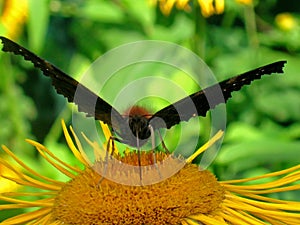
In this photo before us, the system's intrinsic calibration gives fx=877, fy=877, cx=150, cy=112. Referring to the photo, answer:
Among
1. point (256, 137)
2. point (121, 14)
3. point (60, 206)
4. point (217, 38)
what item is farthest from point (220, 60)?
point (60, 206)

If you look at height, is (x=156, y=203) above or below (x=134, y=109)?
below

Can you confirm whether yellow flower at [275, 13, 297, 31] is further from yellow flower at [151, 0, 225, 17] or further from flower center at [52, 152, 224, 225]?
flower center at [52, 152, 224, 225]

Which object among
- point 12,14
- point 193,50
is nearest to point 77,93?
point 193,50

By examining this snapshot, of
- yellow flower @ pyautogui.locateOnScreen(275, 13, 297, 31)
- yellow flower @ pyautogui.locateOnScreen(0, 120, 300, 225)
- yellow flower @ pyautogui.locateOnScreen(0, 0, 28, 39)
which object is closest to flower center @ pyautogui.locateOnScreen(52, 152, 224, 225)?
yellow flower @ pyautogui.locateOnScreen(0, 120, 300, 225)

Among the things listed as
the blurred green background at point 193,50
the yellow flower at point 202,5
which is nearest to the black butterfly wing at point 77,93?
the blurred green background at point 193,50

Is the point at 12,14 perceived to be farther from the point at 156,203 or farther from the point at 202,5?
the point at 156,203

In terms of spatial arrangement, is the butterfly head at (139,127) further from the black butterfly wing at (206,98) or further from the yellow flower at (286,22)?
the yellow flower at (286,22)
